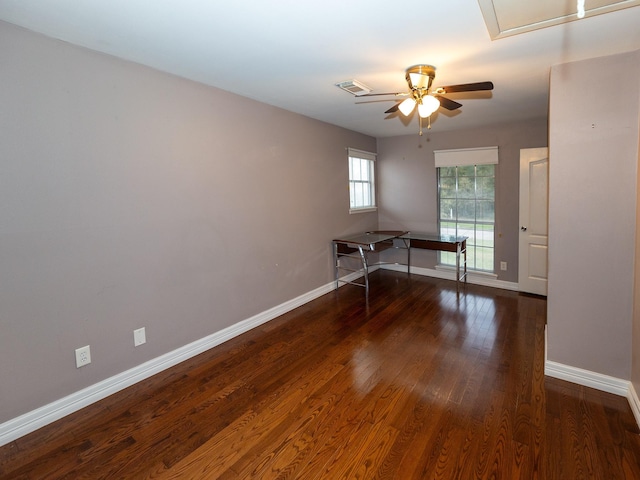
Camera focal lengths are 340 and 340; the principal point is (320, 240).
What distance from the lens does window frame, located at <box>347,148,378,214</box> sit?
5141mm

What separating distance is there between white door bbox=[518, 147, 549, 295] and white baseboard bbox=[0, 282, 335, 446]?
333 centimetres

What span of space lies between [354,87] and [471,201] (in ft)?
9.52

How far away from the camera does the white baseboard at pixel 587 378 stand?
7.63 feet

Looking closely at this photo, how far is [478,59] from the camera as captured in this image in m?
2.42

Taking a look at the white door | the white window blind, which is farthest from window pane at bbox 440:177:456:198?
the white door

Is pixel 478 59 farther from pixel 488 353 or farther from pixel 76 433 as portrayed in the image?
pixel 76 433

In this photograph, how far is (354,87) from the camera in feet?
9.84

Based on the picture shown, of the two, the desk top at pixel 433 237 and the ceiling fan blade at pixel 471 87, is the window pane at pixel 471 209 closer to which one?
the desk top at pixel 433 237

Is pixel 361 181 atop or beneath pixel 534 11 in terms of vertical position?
beneath

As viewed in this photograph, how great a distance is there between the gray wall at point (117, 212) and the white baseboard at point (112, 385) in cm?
5

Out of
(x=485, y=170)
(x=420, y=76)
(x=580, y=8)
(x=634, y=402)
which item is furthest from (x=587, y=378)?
(x=485, y=170)

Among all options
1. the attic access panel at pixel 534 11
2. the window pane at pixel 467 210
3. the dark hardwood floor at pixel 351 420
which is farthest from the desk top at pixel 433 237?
the attic access panel at pixel 534 11

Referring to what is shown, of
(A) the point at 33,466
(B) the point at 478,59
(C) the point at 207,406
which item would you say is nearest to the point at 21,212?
(A) the point at 33,466

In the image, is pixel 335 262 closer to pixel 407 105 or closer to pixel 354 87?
pixel 354 87
